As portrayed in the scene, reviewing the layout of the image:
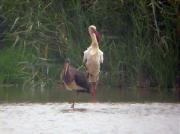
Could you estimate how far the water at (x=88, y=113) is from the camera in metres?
9.32

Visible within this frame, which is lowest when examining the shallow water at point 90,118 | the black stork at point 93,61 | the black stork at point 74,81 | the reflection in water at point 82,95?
the shallow water at point 90,118

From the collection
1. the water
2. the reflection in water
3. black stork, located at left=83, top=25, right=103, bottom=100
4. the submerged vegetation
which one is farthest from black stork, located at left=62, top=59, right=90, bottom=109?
the submerged vegetation

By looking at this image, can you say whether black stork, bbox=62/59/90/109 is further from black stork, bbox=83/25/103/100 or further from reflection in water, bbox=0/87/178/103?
black stork, bbox=83/25/103/100

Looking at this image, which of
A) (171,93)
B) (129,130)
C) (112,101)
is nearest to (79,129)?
(129,130)

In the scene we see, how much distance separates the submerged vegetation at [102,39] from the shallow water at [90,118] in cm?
285

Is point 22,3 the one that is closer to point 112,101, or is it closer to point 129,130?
point 112,101

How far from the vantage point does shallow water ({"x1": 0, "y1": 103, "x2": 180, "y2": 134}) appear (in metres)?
9.24

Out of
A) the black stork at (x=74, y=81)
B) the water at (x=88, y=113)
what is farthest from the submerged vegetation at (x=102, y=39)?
the black stork at (x=74, y=81)

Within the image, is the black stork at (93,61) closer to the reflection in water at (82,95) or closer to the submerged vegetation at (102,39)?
the reflection in water at (82,95)

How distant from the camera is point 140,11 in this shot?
585 inches

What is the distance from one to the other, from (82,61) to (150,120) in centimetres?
Answer: 482

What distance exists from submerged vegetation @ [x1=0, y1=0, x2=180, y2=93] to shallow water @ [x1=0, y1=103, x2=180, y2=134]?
9.36 feet

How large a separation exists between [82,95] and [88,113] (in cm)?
288

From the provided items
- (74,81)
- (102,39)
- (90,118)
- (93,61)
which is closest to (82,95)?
(93,61)
